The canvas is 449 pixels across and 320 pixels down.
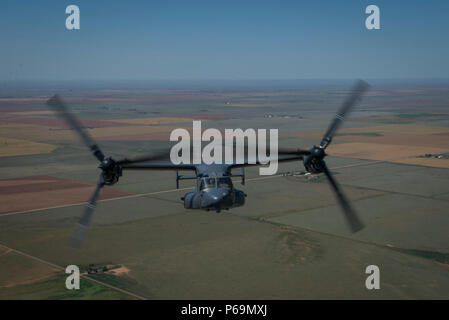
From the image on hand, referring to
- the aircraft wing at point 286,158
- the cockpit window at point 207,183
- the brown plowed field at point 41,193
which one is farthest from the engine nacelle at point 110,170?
the brown plowed field at point 41,193

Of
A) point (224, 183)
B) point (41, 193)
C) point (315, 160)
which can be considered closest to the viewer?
point (315, 160)

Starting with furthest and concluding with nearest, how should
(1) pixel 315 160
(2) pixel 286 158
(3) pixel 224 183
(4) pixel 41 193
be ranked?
(4) pixel 41 193 < (3) pixel 224 183 < (2) pixel 286 158 < (1) pixel 315 160

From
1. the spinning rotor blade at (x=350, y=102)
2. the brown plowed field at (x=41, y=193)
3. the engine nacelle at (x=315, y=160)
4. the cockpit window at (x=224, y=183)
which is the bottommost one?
the cockpit window at (x=224, y=183)

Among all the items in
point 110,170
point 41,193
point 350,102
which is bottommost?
point 110,170

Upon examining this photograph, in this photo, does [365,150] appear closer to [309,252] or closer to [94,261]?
[309,252]

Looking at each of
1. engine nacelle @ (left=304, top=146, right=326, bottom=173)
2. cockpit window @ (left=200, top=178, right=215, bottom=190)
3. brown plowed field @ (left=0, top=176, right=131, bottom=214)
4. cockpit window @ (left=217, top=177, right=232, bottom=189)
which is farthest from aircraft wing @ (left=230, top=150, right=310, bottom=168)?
brown plowed field @ (left=0, top=176, right=131, bottom=214)

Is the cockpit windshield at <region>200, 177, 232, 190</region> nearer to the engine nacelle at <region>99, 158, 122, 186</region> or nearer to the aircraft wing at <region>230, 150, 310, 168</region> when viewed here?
the aircraft wing at <region>230, 150, 310, 168</region>

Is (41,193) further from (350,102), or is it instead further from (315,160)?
(350,102)

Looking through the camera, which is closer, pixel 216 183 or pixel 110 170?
pixel 110 170

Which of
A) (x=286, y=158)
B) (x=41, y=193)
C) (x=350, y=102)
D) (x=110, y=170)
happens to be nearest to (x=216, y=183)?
(x=286, y=158)

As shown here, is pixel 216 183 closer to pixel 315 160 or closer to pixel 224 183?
pixel 224 183

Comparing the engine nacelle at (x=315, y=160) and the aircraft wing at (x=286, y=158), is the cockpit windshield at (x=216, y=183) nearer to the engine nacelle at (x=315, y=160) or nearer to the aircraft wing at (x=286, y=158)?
the aircraft wing at (x=286, y=158)

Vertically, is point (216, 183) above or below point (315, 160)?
below
